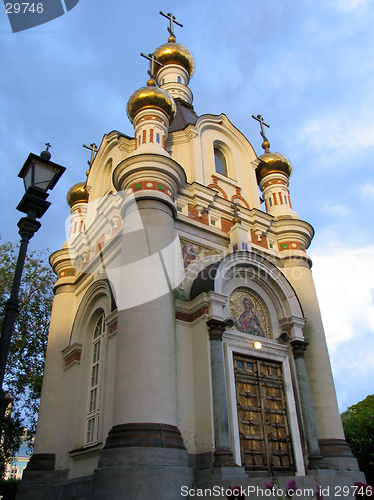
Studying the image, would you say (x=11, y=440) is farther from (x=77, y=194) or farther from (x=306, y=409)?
(x=306, y=409)

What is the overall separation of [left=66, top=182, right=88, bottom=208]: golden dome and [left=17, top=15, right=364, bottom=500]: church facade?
128 cm

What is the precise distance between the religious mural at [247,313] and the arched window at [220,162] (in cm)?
397

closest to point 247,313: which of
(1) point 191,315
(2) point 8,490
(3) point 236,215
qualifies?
(1) point 191,315

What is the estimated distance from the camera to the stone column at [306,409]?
745 centimetres

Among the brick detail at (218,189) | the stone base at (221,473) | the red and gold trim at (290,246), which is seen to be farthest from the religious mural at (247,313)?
the brick detail at (218,189)

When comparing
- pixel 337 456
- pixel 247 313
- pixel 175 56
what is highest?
pixel 175 56

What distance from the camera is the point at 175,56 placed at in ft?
51.0

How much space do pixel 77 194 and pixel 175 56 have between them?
6900mm

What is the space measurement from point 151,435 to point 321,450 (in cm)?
401

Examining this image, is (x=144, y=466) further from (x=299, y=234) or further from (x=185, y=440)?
(x=299, y=234)

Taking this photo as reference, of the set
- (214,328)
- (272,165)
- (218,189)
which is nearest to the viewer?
(214,328)

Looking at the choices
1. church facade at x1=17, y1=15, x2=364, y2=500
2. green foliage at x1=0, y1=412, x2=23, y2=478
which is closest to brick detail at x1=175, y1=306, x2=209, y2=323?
church facade at x1=17, y1=15, x2=364, y2=500

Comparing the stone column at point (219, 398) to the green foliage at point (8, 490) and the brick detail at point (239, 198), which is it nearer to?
the brick detail at point (239, 198)

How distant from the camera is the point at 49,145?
514 centimetres
